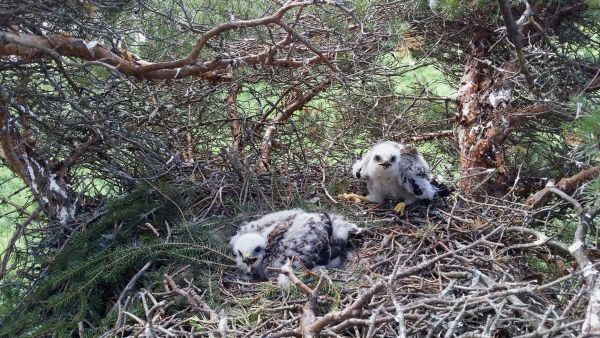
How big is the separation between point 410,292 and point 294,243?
3.04 feet

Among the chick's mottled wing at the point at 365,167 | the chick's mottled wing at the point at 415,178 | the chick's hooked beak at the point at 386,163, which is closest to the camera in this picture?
the chick's hooked beak at the point at 386,163

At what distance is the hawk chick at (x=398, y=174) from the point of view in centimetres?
464

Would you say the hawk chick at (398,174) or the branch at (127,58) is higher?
the branch at (127,58)

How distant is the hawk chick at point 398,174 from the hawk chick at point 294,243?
0.49m

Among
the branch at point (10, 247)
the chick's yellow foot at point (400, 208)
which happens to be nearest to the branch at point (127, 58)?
Result: the branch at point (10, 247)

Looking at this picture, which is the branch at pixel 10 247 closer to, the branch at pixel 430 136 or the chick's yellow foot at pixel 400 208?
the chick's yellow foot at pixel 400 208

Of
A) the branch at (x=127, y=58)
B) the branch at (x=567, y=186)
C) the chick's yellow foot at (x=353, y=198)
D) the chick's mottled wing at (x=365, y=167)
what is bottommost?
the branch at (x=567, y=186)

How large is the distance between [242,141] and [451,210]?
1.96 meters

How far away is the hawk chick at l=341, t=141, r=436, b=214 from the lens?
4.64 m

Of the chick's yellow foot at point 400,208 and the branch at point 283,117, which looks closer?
the chick's yellow foot at point 400,208

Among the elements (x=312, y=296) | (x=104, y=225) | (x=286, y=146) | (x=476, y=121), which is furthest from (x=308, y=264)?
(x=476, y=121)

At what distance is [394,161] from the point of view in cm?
463

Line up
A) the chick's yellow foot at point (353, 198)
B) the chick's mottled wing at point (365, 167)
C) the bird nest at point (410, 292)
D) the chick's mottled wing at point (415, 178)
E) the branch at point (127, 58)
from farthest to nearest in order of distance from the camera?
the chick's yellow foot at point (353, 198) < the chick's mottled wing at point (365, 167) < the chick's mottled wing at point (415, 178) < the branch at point (127, 58) < the bird nest at point (410, 292)

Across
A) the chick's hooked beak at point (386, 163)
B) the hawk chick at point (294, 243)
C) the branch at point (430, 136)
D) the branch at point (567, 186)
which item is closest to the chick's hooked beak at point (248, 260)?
the hawk chick at point (294, 243)
